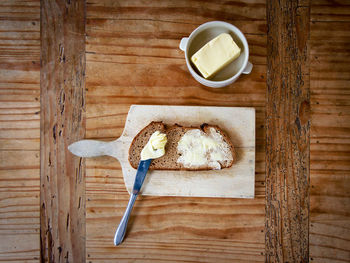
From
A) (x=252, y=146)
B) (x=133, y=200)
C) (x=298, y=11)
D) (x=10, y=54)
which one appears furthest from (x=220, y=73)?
(x=10, y=54)

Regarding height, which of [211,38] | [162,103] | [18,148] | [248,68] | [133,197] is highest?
[211,38]

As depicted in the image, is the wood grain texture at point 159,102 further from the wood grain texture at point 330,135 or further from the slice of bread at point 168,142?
the wood grain texture at point 330,135

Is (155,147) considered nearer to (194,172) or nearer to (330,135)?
(194,172)

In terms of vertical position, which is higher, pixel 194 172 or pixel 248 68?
pixel 248 68

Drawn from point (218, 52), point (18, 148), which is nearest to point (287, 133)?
point (218, 52)

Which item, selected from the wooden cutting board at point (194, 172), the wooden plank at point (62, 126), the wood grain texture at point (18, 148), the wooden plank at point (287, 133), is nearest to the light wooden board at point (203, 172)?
the wooden cutting board at point (194, 172)

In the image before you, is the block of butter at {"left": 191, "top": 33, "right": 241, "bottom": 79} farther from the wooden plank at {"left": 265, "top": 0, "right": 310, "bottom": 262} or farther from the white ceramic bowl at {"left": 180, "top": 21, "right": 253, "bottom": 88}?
the wooden plank at {"left": 265, "top": 0, "right": 310, "bottom": 262}

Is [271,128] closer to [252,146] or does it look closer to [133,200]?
[252,146]
